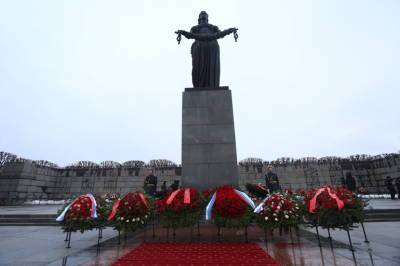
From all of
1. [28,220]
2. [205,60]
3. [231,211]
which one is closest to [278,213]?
[231,211]

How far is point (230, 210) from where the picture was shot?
6.69 m

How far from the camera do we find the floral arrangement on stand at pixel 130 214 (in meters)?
6.81

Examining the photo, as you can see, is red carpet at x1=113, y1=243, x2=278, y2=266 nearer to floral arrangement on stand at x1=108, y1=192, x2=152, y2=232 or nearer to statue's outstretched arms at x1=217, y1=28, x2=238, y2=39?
floral arrangement on stand at x1=108, y1=192, x2=152, y2=232

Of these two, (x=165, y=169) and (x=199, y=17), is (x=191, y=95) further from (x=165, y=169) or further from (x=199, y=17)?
(x=165, y=169)

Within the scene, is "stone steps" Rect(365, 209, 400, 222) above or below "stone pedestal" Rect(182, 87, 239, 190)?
below

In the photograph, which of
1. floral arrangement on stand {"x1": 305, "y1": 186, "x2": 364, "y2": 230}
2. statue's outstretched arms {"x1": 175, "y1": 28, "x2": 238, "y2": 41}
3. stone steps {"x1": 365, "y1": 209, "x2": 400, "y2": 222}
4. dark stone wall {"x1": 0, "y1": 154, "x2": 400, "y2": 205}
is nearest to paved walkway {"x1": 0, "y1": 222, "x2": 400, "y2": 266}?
floral arrangement on stand {"x1": 305, "y1": 186, "x2": 364, "y2": 230}

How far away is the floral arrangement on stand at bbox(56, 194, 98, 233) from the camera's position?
22.6 feet

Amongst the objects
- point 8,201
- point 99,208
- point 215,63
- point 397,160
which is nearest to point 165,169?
point 8,201

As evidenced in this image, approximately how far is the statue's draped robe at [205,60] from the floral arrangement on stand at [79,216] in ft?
25.3

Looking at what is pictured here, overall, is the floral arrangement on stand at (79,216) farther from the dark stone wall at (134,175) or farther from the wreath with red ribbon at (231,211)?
the dark stone wall at (134,175)

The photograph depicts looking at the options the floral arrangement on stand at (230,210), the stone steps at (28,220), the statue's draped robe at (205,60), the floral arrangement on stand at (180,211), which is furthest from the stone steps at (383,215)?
the stone steps at (28,220)

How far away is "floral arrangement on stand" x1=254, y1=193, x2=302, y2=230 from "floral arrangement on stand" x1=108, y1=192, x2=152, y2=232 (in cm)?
327

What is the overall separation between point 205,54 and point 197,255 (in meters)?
9.88

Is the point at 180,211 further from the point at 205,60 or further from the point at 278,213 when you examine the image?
the point at 205,60
